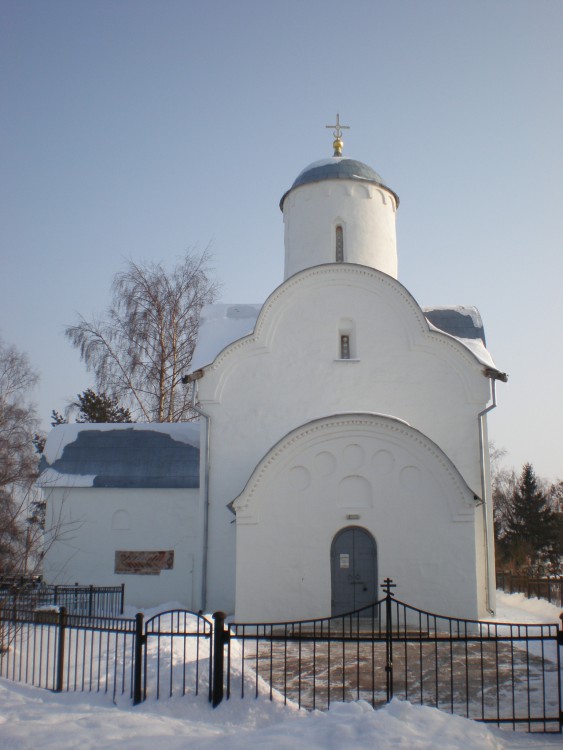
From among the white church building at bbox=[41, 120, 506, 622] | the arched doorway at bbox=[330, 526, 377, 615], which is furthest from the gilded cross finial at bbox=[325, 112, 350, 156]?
the arched doorway at bbox=[330, 526, 377, 615]

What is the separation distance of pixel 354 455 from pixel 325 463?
1.94 ft

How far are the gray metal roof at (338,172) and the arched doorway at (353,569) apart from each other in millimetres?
9890

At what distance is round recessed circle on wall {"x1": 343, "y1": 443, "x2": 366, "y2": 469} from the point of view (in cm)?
1416

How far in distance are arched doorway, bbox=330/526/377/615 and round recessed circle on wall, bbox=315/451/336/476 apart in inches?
45.7

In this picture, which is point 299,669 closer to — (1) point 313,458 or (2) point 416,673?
(2) point 416,673

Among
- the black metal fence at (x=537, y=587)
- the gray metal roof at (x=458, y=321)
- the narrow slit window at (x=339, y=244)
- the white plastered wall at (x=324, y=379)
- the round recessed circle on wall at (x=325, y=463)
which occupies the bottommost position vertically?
the black metal fence at (x=537, y=587)

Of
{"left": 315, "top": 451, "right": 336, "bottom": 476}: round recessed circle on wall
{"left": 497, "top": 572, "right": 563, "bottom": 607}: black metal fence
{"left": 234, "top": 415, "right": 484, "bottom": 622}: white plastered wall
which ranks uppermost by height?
{"left": 315, "top": 451, "right": 336, "bottom": 476}: round recessed circle on wall

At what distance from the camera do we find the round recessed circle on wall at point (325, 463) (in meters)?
14.2

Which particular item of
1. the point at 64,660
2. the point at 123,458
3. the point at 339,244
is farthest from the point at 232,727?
the point at 339,244

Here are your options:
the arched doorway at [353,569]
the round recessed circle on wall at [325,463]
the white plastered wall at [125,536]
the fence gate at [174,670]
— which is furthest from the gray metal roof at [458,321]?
the fence gate at [174,670]

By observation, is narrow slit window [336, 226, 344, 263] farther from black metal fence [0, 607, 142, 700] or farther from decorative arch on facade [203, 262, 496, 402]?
black metal fence [0, 607, 142, 700]

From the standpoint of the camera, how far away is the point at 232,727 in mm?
6902

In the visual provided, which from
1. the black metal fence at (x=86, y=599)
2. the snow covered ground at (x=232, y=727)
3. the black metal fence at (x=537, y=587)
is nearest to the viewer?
the snow covered ground at (x=232, y=727)

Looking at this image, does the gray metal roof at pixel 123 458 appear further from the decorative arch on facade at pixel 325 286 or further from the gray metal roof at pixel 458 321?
the gray metal roof at pixel 458 321
